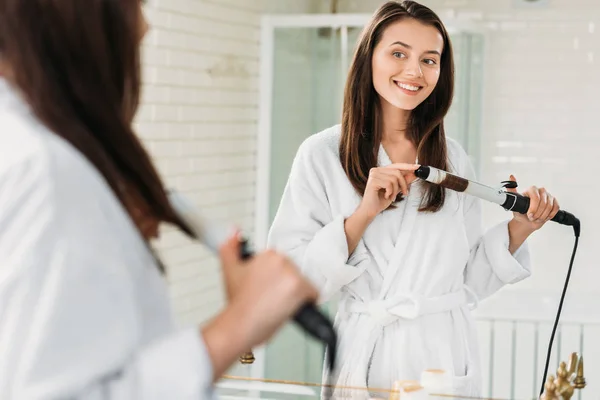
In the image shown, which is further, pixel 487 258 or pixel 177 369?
pixel 487 258

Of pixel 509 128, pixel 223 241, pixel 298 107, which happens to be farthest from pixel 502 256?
pixel 509 128

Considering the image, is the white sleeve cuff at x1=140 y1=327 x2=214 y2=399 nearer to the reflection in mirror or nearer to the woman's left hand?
the woman's left hand

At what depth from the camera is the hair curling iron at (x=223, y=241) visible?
2.23 feet

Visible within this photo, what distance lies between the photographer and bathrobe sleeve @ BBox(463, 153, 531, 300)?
1704 millimetres

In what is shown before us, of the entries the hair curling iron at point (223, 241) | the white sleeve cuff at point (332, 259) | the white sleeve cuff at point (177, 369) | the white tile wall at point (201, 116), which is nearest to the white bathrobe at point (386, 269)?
the white sleeve cuff at point (332, 259)

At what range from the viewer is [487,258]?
1.72 m

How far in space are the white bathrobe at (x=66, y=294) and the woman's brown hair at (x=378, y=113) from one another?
3.29 feet

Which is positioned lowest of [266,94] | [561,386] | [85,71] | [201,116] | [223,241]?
[561,386]

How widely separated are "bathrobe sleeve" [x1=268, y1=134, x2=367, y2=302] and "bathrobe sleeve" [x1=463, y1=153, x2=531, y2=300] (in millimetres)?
230

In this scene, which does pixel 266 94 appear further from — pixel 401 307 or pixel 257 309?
pixel 257 309

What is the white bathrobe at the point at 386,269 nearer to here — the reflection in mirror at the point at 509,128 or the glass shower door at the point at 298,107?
the reflection in mirror at the point at 509,128

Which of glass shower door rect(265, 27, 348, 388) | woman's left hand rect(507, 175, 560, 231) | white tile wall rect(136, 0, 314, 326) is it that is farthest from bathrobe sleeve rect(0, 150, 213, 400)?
glass shower door rect(265, 27, 348, 388)

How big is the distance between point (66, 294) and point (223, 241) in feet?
0.51

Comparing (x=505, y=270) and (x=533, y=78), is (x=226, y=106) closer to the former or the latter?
(x=533, y=78)
